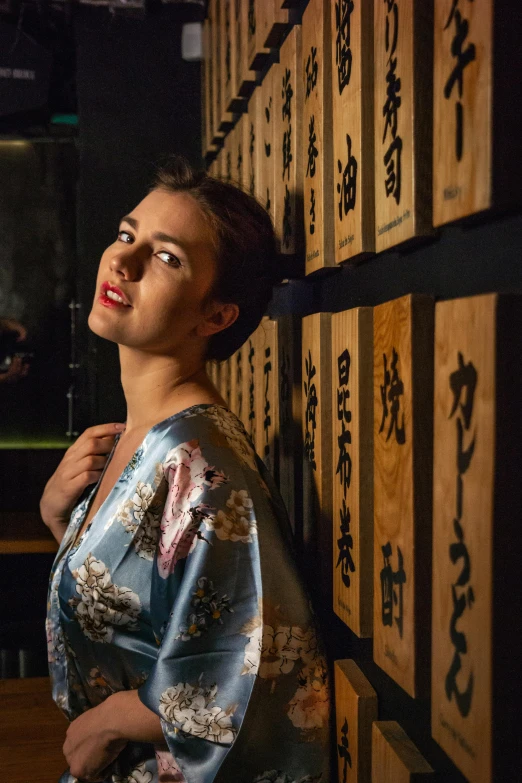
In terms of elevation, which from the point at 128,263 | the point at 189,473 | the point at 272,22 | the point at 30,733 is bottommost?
the point at 30,733

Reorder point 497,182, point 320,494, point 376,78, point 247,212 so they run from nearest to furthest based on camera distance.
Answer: point 497,182 → point 376,78 → point 320,494 → point 247,212

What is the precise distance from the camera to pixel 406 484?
1152mm

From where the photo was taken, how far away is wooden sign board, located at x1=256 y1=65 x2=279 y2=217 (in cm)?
217

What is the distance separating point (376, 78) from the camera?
131 centimetres

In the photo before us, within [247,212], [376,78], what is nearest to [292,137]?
[247,212]

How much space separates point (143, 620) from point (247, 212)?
3.08 feet

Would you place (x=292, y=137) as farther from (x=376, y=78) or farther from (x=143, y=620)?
(x=143, y=620)

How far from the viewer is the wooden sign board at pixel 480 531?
0.88 meters

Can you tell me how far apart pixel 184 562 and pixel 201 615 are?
10 centimetres

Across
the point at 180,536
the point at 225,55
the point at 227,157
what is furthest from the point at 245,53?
the point at 180,536

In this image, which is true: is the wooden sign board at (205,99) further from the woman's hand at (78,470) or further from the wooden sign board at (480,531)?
the wooden sign board at (480,531)

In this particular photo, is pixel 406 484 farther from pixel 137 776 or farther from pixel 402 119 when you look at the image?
pixel 137 776

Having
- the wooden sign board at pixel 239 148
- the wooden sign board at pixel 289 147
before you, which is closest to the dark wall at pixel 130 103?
the wooden sign board at pixel 239 148

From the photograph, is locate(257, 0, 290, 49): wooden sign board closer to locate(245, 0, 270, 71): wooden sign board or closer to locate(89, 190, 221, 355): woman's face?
locate(245, 0, 270, 71): wooden sign board
